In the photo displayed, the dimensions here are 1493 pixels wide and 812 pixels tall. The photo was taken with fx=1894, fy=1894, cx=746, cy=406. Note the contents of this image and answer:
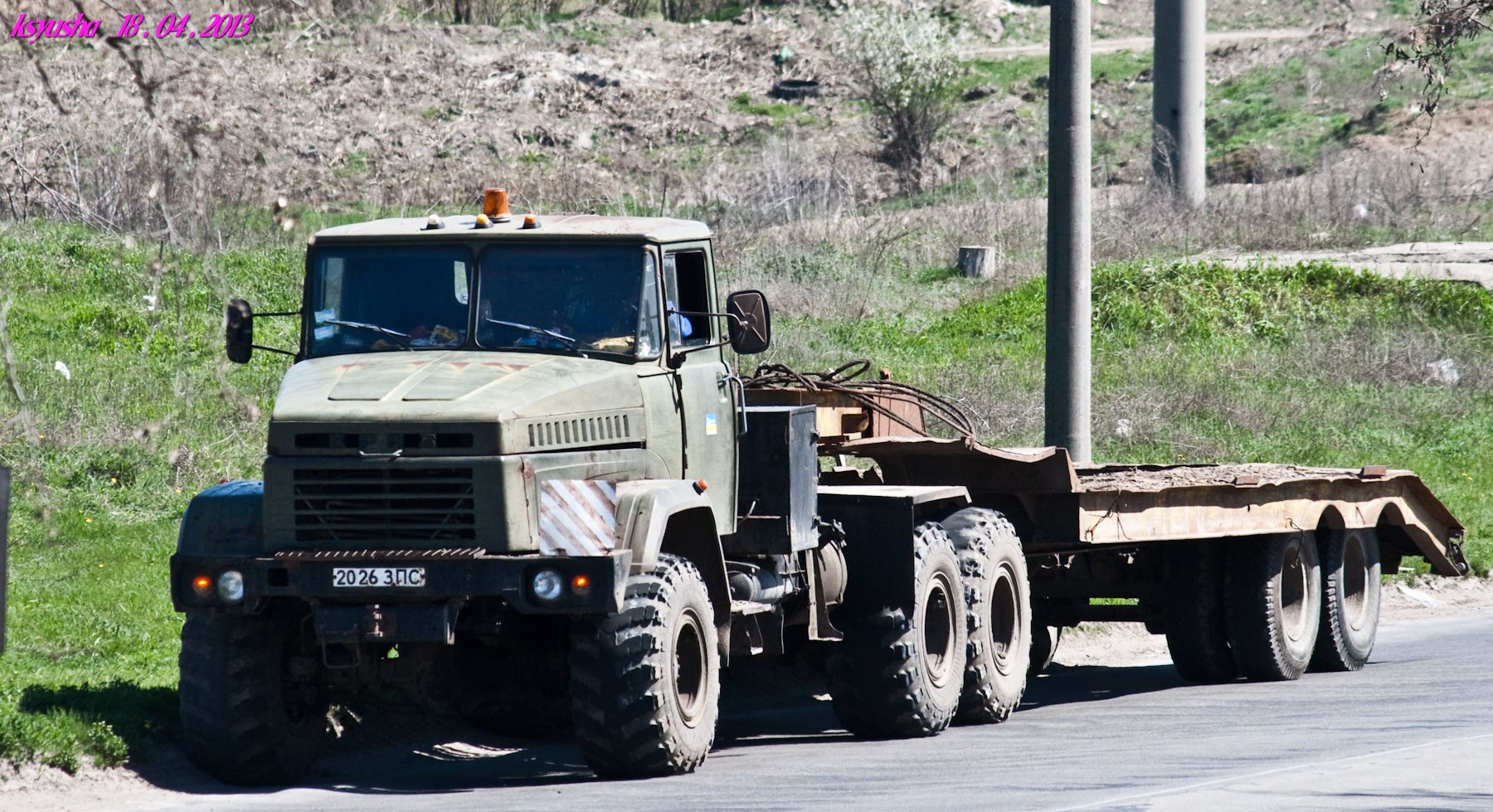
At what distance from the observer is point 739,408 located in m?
10.0

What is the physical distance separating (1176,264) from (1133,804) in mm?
21082

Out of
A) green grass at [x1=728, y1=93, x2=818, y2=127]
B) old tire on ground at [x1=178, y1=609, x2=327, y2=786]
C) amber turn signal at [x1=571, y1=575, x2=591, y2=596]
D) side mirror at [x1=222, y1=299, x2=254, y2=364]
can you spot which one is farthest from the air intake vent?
green grass at [x1=728, y1=93, x2=818, y2=127]

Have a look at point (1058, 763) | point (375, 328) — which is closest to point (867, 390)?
point (1058, 763)

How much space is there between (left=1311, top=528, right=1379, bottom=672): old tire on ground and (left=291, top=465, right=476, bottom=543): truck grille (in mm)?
7427

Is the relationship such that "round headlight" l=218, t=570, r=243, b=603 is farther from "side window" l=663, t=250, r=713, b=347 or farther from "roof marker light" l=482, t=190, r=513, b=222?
"side window" l=663, t=250, r=713, b=347

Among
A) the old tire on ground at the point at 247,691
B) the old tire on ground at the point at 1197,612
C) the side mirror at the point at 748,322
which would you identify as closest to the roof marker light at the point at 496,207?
the side mirror at the point at 748,322

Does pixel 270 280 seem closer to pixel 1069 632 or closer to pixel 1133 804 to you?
pixel 1069 632

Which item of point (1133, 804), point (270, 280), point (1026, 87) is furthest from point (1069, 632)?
point (1026, 87)

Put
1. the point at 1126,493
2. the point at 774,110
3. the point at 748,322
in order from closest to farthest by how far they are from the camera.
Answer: the point at 748,322, the point at 1126,493, the point at 774,110

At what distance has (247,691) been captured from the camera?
855cm

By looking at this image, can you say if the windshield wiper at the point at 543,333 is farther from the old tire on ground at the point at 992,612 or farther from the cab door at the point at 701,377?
the old tire on ground at the point at 992,612

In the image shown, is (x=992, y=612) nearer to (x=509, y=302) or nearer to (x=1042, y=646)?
(x=1042, y=646)

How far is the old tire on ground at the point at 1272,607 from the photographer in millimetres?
12664

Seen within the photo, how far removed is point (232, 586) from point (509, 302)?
6.19ft
